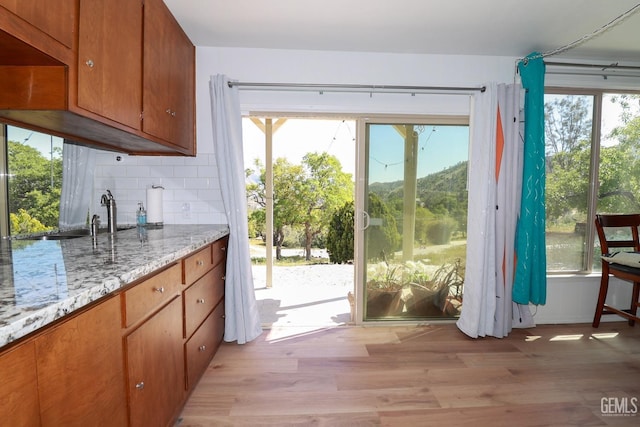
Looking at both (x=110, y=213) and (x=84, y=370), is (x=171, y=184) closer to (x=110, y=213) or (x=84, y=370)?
(x=110, y=213)

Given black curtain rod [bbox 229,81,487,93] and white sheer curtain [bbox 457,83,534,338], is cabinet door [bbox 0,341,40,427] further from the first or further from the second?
white sheer curtain [bbox 457,83,534,338]

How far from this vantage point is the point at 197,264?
181 centimetres

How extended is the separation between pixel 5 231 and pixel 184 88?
1.40m

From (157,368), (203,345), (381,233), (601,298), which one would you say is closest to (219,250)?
(203,345)

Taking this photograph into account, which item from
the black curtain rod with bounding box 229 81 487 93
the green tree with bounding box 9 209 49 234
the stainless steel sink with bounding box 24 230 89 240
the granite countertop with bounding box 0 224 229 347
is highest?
the black curtain rod with bounding box 229 81 487 93

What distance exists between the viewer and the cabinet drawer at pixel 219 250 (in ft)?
7.10

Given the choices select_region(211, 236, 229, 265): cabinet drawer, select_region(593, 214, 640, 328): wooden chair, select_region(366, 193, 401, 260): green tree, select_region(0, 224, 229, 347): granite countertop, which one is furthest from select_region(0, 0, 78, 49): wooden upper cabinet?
select_region(593, 214, 640, 328): wooden chair

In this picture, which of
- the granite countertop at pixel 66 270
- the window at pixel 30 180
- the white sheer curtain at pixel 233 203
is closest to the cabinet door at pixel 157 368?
the granite countertop at pixel 66 270

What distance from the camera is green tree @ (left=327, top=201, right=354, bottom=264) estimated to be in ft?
16.7

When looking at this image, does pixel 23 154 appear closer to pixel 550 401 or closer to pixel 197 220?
pixel 197 220

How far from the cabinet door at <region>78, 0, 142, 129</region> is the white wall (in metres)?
0.89

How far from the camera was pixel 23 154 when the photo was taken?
1.77 m

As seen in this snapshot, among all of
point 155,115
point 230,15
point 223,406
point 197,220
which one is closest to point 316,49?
point 230,15

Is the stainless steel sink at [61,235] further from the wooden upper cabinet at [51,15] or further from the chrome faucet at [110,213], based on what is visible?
the wooden upper cabinet at [51,15]
